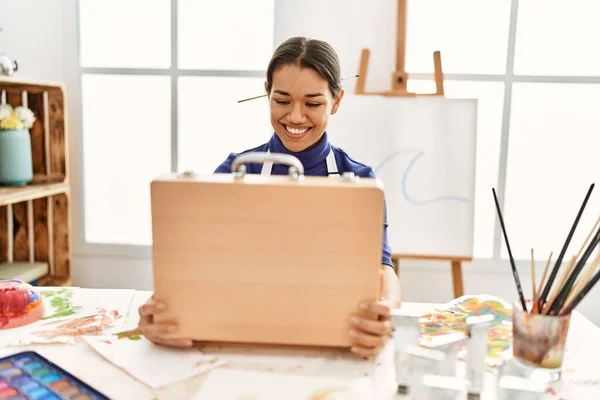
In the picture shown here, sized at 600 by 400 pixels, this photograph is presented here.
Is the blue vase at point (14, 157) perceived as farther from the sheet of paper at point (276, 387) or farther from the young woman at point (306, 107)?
the sheet of paper at point (276, 387)

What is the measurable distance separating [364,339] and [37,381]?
1.40 feet

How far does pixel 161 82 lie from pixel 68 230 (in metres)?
0.70

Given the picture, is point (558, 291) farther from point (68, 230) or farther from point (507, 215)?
point (68, 230)

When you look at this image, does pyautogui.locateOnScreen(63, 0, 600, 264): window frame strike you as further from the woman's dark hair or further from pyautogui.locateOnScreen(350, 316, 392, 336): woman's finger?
pyautogui.locateOnScreen(350, 316, 392, 336): woman's finger

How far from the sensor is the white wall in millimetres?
2098

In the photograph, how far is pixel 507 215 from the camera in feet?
7.23

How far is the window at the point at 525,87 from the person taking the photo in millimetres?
2098

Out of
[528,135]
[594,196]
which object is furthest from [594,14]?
[594,196]

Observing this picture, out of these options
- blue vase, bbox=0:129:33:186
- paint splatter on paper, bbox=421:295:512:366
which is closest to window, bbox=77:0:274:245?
blue vase, bbox=0:129:33:186

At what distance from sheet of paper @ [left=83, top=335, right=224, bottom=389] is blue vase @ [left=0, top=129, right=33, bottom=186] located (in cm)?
129

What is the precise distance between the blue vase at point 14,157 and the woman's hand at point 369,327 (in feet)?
5.12

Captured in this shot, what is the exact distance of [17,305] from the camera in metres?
0.89

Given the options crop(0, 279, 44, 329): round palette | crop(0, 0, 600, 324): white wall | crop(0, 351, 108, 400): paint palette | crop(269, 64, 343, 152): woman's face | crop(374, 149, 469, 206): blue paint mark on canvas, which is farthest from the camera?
crop(0, 0, 600, 324): white wall

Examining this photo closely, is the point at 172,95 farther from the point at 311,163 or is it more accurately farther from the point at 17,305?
the point at 17,305
